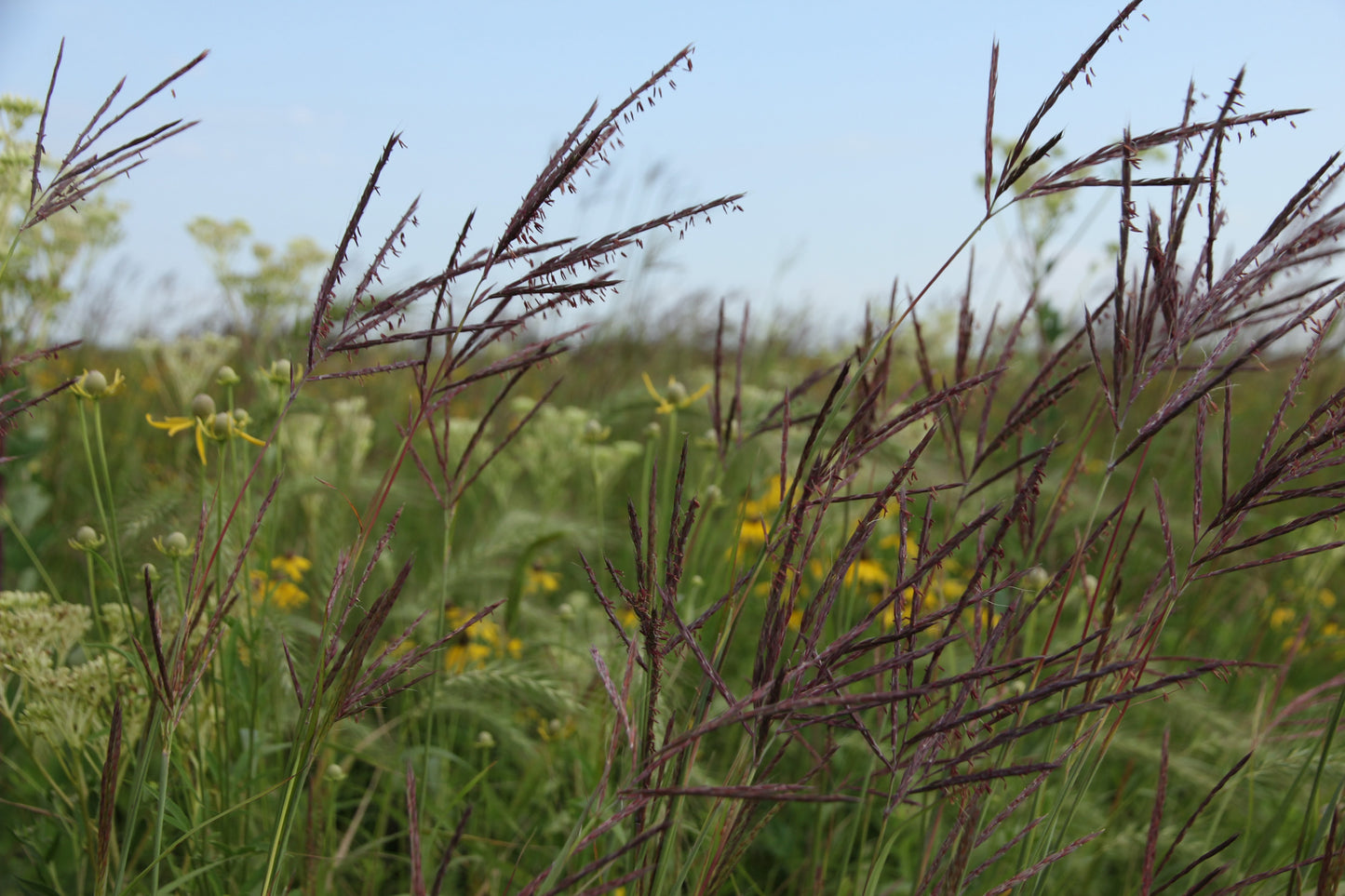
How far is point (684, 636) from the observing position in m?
0.65

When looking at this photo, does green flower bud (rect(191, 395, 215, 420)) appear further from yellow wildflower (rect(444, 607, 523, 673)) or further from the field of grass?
yellow wildflower (rect(444, 607, 523, 673))

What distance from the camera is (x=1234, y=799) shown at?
72.6 inches

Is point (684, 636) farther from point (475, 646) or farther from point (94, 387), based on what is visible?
point (475, 646)

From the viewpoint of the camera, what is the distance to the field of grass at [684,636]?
67 centimetres

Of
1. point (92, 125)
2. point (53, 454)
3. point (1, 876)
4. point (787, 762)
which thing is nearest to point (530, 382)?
point (53, 454)

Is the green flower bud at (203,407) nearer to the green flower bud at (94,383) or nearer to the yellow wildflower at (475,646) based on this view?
the green flower bud at (94,383)

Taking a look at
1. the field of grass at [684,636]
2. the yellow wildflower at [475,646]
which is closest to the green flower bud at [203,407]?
the field of grass at [684,636]

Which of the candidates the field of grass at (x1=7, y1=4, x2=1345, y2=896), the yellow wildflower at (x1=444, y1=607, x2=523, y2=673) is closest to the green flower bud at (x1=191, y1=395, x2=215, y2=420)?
the field of grass at (x1=7, y1=4, x2=1345, y2=896)

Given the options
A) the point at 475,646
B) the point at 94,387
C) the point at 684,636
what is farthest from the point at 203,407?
the point at 475,646

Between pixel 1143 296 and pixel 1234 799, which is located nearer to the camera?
pixel 1143 296

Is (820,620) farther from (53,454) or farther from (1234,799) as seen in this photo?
(53,454)

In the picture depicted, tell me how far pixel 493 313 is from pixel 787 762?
4.99ft

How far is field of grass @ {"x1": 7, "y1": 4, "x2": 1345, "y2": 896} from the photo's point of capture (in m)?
0.67

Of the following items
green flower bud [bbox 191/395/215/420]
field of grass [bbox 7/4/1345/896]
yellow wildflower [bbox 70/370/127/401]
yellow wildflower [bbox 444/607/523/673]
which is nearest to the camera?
field of grass [bbox 7/4/1345/896]
